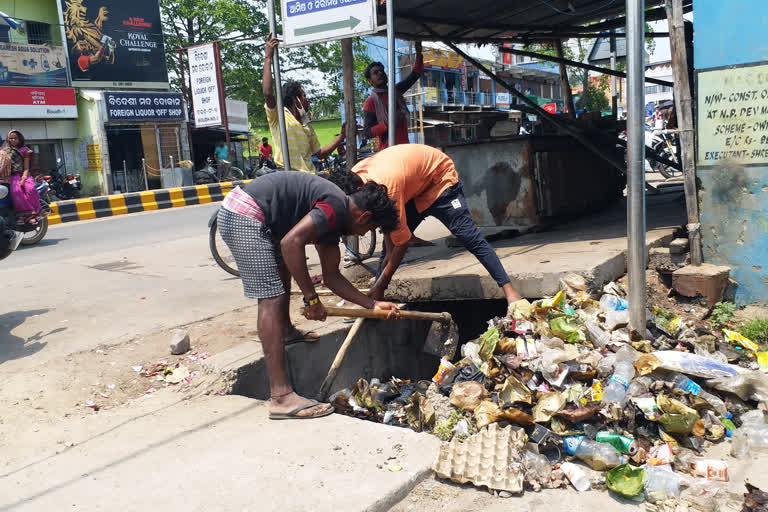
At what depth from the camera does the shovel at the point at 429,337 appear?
3.69 metres

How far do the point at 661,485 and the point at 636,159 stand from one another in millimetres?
1739

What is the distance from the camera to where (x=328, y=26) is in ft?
16.3

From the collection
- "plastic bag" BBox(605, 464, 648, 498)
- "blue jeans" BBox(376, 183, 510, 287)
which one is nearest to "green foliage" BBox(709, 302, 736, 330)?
"blue jeans" BBox(376, 183, 510, 287)

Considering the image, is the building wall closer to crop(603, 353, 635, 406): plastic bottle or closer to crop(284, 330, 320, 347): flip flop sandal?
crop(603, 353, 635, 406): plastic bottle

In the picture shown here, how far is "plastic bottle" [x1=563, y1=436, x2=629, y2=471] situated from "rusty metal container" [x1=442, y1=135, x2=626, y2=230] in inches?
145

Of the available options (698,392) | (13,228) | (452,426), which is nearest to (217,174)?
(13,228)

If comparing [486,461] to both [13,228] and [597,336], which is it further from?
[13,228]

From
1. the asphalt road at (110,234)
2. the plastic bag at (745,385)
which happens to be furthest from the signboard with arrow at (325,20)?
the asphalt road at (110,234)

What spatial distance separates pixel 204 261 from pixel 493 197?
326 cm

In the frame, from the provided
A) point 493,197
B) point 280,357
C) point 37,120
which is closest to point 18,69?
point 37,120

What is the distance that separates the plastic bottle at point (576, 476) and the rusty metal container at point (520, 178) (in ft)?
12.8

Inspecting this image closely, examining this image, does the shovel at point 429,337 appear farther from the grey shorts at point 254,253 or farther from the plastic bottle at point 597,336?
the plastic bottle at point 597,336

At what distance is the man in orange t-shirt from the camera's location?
12.9 ft

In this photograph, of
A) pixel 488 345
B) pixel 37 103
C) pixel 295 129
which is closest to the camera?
pixel 488 345
